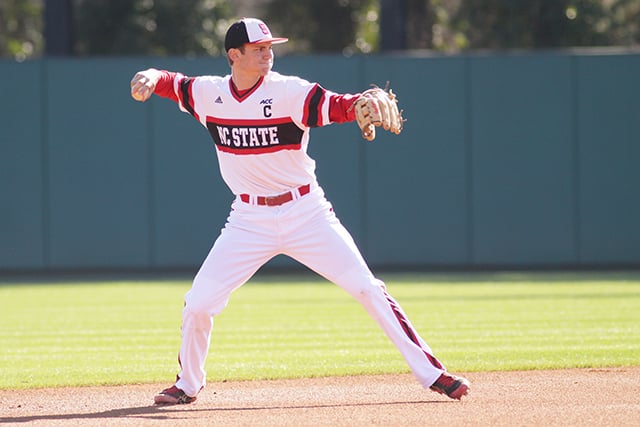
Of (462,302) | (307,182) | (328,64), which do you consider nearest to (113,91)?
(328,64)

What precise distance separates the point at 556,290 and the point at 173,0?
1359cm

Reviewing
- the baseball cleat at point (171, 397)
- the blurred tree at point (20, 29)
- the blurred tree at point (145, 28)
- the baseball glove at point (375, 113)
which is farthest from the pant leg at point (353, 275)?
the blurred tree at point (20, 29)

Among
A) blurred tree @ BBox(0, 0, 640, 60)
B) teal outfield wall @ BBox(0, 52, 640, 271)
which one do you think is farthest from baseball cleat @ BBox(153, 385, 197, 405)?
blurred tree @ BBox(0, 0, 640, 60)

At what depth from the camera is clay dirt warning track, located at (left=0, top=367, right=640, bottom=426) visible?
6.02 meters

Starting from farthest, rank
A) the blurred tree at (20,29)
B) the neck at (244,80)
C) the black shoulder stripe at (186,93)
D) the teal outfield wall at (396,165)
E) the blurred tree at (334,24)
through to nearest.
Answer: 1. the blurred tree at (20,29)
2. the blurred tree at (334,24)
3. the teal outfield wall at (396,165)
4. the black shoulder stripe at (186,93)
5. the neck at (244,80)

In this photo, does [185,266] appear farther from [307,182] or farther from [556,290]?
[307,182]

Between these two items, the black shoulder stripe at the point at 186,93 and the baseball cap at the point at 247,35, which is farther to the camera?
the black shoulder stripe at the point at 186,93

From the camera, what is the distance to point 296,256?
21.5ft

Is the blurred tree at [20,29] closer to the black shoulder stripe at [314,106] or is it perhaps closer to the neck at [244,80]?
the neck at [244,80]

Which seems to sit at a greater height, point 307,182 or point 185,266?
point 307,182

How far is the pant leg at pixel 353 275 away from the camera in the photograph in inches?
249

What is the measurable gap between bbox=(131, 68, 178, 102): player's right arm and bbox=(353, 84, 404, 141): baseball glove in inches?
48.0

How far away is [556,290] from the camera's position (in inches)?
550

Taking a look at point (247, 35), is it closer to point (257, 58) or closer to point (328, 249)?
point (257, 58)
